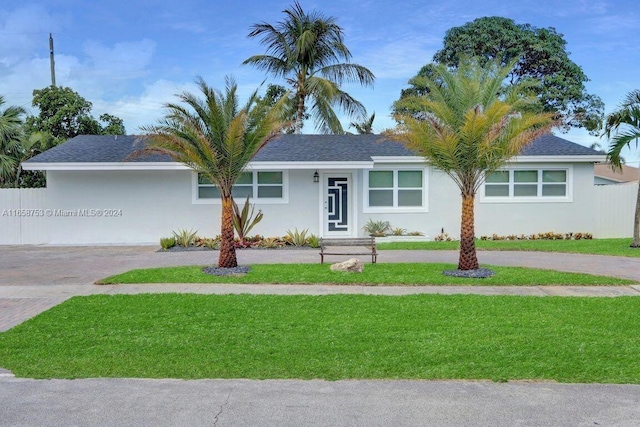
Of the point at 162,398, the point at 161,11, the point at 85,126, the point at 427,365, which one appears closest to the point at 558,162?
the point at 161,11

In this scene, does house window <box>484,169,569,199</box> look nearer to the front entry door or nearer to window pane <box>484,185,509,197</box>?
window pane <box>484,185,509,197</box>

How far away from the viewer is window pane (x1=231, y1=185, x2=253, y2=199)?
1962 centimetres

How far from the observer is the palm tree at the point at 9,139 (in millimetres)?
21844

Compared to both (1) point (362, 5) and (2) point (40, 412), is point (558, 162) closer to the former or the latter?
(1) point (362, 5)

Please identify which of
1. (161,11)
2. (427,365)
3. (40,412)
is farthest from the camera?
(161,11)

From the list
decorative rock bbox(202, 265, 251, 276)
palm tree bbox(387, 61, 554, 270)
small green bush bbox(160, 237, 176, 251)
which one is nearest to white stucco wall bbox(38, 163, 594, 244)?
small green bush bbox(160, 237, 176, 251)

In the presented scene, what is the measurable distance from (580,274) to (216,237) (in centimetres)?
1140

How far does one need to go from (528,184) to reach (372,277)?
441 inches

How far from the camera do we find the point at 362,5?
1842 centimetres

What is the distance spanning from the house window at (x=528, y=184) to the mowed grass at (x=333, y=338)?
36.1 ft

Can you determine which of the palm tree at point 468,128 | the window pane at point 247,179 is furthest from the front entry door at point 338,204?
the palm tree at point 468,128

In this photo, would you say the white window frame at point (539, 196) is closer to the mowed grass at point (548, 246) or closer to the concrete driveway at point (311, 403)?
the mowed grass at point (548, 246)

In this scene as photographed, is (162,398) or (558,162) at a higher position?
(558,162)

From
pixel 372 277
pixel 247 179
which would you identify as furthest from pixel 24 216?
pixel 372 277
